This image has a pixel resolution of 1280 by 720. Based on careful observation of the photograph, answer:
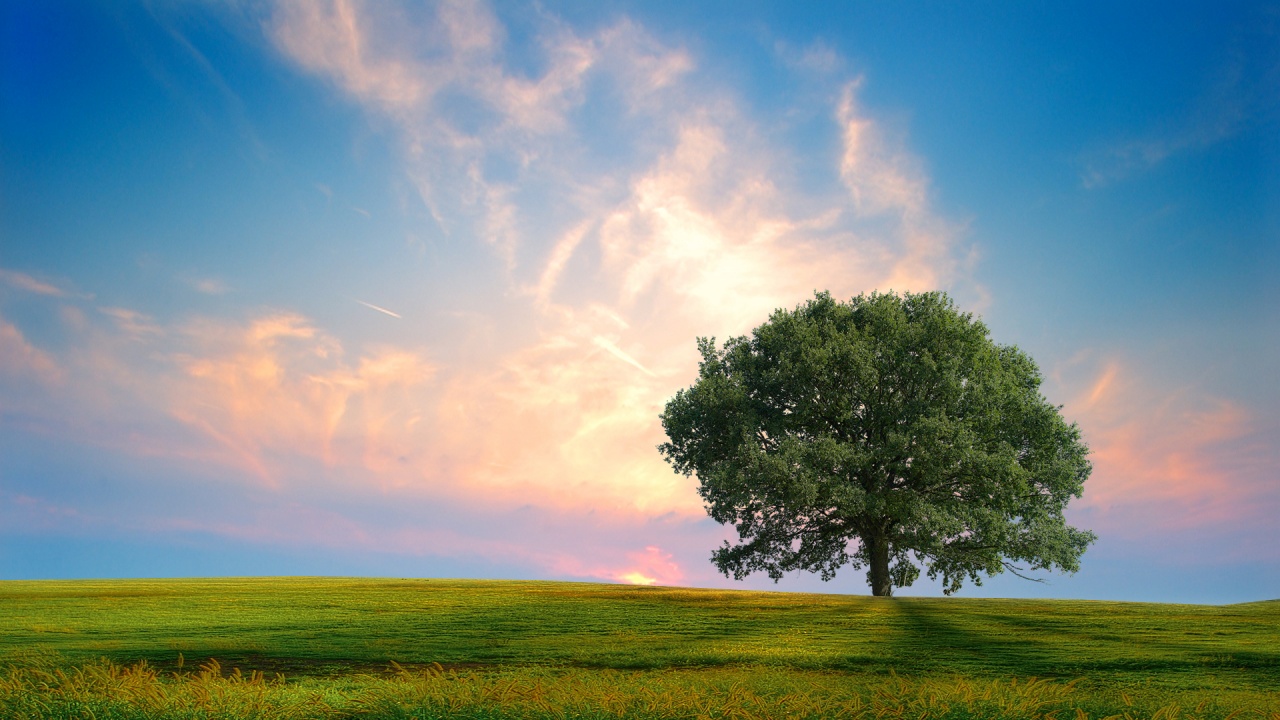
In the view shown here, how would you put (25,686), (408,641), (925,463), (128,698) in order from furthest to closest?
(925,463) → (408,641) → (25,686) → (128,698)

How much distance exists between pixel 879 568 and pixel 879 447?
5029mm

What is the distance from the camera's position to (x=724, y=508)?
27.6m

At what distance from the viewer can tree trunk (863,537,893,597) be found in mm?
28189

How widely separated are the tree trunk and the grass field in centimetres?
600

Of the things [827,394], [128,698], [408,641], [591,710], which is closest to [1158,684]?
[591,710]

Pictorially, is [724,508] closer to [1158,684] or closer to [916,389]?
[916,389]

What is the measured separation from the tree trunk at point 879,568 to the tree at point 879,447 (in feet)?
0.16

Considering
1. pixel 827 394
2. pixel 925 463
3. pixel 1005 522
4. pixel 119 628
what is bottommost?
pixel 119 628

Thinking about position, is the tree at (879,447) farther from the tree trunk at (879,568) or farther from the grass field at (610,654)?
the grass field at (610,654)

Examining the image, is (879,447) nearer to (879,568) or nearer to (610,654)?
(879,568)

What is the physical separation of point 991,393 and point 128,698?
25.7 meters

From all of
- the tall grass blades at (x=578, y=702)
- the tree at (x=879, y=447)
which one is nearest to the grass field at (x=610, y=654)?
the tall grass blades at (x=578, y=702)

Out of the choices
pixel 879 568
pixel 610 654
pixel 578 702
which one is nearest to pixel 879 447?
pixel 879 568

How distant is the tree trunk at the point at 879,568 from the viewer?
28.2 metres
